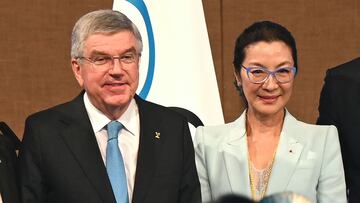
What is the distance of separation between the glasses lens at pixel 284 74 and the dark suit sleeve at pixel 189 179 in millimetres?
326

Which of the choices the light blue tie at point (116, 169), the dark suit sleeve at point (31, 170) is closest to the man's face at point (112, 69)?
the light blue tie at point (116, 169)

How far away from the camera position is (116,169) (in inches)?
79.0

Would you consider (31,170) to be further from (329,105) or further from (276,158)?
(329,105)

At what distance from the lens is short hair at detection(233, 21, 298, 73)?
88.9 inches

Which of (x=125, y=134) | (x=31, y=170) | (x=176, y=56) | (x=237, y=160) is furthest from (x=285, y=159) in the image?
(x=176, y=56)

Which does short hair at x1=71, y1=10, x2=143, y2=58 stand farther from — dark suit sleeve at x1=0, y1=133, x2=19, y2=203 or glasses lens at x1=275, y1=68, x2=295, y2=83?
glasses lens at x1=275, y1=68, x2=295, y2=83

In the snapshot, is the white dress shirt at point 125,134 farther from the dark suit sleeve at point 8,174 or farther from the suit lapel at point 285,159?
the suit lapel at point 285,159

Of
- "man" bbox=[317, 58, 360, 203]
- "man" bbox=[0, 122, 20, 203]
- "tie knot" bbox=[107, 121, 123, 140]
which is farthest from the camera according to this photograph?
"man" bbox=[317, 58, 360, 203]

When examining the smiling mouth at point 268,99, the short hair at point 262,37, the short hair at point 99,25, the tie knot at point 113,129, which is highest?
the short hair at point 99,25

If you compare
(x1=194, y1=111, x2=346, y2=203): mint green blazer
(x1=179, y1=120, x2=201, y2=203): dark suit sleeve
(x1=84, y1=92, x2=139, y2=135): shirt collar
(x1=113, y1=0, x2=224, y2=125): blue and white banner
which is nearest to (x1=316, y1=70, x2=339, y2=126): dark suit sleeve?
(x1=194, y1=111, x2=346, y2=203): mint green blazer

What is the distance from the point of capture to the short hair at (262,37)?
88.9 inches

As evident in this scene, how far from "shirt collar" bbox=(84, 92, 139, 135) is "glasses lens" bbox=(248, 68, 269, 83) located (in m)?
0.37

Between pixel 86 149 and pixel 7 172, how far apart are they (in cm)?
22

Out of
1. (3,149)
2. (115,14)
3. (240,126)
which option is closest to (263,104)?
(240,126)
